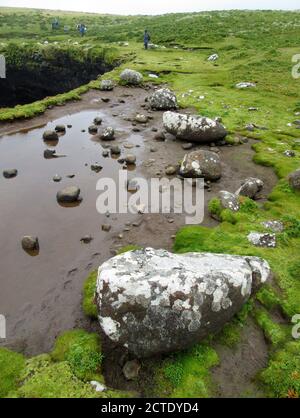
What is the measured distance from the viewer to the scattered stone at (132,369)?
9.29 m

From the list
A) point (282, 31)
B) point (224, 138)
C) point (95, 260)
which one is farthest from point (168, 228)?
point (282, 31)

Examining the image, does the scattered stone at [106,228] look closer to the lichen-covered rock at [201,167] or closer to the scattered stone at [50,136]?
the lichen-covered rock at [201,167]

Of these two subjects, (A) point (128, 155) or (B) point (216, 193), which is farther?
(A) point (128, 155)

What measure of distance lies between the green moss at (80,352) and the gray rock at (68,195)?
7838 millimetres

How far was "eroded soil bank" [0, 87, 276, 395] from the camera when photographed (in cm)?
1119

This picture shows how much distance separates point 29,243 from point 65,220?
7.39ft

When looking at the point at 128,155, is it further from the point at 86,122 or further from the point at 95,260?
the point at 95,260

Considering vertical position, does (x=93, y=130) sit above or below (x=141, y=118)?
below

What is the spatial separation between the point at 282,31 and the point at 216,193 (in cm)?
4823

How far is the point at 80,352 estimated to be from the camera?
31.9 ft

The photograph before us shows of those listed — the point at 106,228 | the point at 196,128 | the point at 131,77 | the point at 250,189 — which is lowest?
the point at 106,228

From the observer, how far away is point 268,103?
99.4 feet

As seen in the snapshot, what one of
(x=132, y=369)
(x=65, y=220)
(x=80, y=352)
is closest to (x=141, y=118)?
(x=65, y=220)

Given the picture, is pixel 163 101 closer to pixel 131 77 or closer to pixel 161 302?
pixel 131 77
